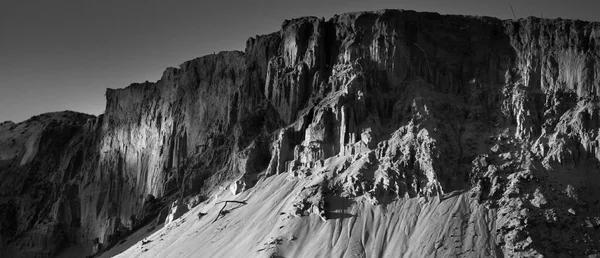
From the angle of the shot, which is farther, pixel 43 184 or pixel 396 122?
pixel 43 184

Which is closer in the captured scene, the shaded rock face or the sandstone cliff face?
the shaded rock face

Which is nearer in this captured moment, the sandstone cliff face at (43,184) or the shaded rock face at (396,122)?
the shaded rock face at (396,122)

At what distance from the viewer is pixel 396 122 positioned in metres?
94.9

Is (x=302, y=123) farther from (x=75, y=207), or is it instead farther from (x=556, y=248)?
(x=75, y=207)

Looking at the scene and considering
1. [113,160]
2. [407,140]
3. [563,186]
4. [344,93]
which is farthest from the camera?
[113,160]

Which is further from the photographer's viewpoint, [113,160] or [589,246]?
[113,160]

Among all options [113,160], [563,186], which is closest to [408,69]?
[563,186]

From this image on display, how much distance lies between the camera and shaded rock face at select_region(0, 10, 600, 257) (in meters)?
85.5

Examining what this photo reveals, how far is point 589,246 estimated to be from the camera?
260 ft

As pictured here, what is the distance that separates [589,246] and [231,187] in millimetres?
41034

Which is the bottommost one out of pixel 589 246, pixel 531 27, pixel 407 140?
pixel 589 246

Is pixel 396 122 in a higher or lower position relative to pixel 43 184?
higher

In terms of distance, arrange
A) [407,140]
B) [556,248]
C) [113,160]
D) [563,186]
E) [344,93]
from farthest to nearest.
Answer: [113,160] → [344,93] → [407,140] → [563,186] → [556,248]

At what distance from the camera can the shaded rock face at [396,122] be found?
85.5 m
